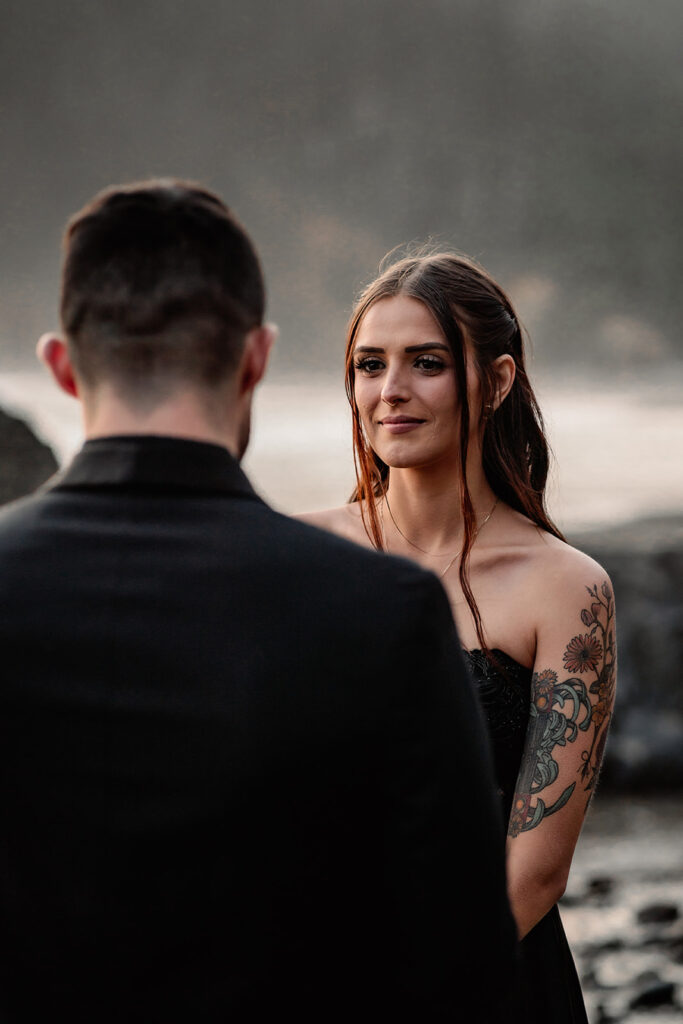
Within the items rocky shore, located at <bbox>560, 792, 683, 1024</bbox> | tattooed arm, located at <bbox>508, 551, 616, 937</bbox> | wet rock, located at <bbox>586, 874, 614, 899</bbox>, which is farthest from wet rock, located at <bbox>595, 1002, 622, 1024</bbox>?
tattooed arm, located at <bbox>508, 551, 616, 937</bbox>

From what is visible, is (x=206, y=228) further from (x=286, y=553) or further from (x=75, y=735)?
(x=75, y=735)

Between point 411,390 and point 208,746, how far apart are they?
1402 mm

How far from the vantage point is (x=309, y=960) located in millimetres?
1048

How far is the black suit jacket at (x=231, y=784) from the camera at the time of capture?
1.01m

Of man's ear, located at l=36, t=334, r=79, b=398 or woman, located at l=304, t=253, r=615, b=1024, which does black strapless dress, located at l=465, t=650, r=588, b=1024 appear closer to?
woman, located at l=304, t=253, r=615, b=1024

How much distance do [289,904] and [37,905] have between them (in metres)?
0.25

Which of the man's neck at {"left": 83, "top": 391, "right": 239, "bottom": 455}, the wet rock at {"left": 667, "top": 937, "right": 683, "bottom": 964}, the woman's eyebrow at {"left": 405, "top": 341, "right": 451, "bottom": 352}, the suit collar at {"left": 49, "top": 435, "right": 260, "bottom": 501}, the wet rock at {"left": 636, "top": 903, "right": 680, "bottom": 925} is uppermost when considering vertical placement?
the woman's eyebrow at {"left": 405, "top": 341, "right": 451, "bottom": 352}

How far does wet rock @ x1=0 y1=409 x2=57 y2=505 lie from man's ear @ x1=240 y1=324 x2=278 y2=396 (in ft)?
26.1

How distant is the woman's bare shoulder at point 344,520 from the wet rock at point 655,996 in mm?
3089

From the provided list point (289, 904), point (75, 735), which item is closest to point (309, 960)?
point (289, 904)

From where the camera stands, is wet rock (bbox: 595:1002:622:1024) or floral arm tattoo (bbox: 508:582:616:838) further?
wet rock (bbox: 595:1002:622:1024)

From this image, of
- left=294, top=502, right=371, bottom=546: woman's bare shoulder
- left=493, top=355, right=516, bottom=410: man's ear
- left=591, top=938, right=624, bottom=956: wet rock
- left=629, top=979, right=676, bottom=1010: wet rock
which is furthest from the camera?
left=591, top=938, right=624, bottom=956: wet rock

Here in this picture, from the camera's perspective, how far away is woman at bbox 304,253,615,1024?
6.72 feet

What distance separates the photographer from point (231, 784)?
1.00m
